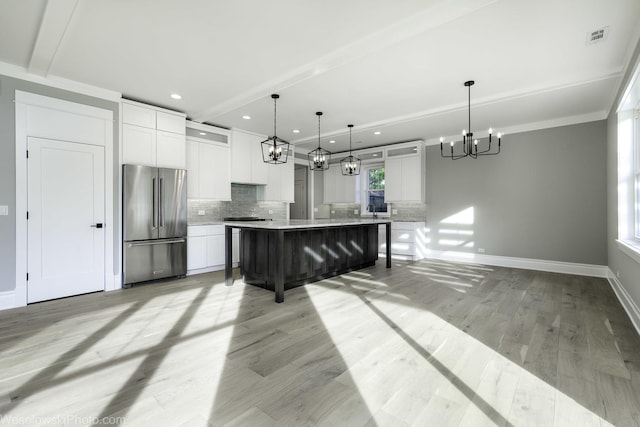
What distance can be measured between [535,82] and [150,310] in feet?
18.2

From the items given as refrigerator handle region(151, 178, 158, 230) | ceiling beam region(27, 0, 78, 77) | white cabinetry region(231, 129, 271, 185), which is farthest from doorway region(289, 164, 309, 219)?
ceiling beam region(27, 0, 78, 77)

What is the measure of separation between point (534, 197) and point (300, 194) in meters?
5.63

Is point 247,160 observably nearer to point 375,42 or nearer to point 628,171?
point 375,42

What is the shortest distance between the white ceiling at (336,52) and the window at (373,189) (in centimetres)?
304

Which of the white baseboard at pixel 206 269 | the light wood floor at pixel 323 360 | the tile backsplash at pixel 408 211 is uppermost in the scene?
the tile backsplash at pixel 408 211

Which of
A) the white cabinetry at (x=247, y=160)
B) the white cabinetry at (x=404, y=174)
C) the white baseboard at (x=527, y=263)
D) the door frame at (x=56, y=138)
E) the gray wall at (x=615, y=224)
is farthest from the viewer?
the white cabinetry at (x=404, y=174)

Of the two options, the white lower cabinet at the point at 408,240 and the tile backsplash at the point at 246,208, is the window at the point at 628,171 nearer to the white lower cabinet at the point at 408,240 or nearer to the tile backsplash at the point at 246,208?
the white lower cabinet at the point at 408,240

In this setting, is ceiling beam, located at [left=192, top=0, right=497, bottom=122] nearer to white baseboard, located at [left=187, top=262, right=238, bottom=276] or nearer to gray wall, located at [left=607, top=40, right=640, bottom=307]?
gray wall, located at [left=607, top=40, right=640, bottom=307]

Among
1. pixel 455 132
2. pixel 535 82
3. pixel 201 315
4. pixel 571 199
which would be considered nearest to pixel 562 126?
pixel 571 199

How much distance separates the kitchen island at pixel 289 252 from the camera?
149 inches

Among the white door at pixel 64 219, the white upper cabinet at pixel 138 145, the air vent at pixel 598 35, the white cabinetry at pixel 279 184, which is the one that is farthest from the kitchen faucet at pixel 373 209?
the white door at pixel 64 219

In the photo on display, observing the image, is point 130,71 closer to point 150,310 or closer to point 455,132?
point 150,310

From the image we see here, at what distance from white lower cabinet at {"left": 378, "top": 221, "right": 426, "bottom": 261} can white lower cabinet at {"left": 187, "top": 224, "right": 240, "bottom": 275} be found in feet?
12.4

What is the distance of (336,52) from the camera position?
3.23 m
